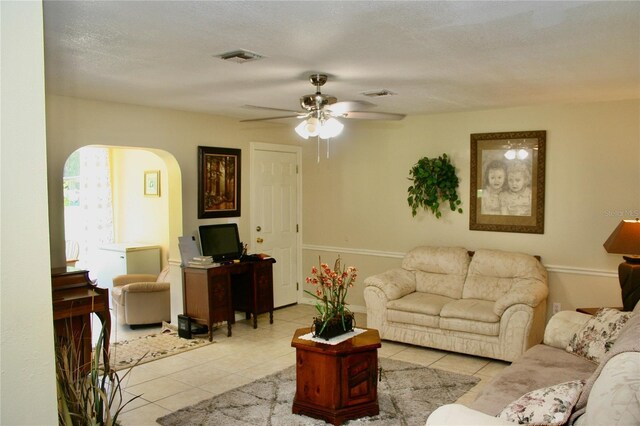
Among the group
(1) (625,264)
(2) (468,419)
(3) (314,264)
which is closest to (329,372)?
(2) (468,419)

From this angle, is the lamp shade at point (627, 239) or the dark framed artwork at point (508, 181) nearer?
the lamp shade at point (627, 239)

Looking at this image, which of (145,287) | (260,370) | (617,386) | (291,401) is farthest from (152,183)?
(617,386)

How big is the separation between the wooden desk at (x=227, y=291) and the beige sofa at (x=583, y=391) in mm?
3156

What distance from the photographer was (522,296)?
455cm

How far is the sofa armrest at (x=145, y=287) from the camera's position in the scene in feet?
19.2

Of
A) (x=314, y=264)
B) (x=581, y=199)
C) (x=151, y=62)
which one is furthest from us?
(x=314, y=264)

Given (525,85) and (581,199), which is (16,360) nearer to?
(525,85)

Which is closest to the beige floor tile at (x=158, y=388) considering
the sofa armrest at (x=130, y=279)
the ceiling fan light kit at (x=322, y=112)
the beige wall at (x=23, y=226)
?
the ceiling fan light kit at (x=322, y=112)

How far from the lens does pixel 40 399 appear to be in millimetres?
1423

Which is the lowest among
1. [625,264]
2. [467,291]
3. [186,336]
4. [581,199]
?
[186,336]

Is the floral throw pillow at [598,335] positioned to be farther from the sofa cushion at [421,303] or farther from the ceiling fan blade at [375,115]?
the ceiling fan blade at [375,115]

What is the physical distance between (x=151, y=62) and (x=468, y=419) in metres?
2.80

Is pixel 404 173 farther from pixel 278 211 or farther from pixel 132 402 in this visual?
pixel 132 402

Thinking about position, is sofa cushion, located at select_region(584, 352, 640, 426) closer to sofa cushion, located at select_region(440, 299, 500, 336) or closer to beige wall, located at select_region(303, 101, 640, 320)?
sofa cushion, located at select_region(440, 299, 500, 336)
